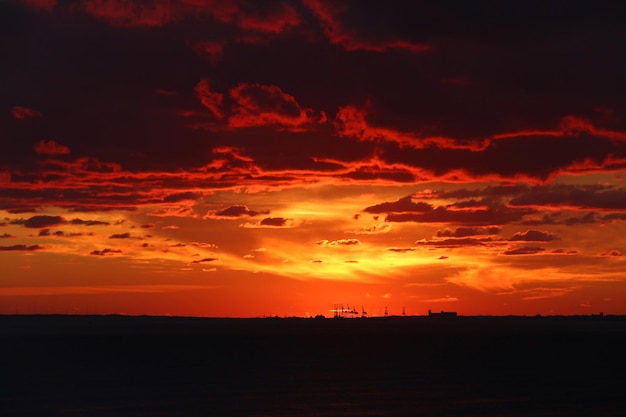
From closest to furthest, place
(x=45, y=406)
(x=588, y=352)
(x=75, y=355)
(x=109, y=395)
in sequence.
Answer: (x=45, y=406) → (x=109, y=395) → (x=75, y=355) → (x=588, y=352)

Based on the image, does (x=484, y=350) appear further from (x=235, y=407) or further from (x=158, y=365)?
(x=235, y=407)

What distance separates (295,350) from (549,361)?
3888 centimetres

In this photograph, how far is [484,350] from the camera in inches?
5157

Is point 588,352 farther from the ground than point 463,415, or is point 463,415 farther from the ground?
point 588,352

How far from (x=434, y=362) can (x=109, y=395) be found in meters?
46.2

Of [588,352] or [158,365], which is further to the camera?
[588,352]

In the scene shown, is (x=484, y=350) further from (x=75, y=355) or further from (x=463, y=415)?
(x=463, y=415)

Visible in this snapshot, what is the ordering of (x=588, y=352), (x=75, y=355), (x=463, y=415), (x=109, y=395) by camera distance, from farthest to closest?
(x=588, y=352)
(x=75, y=355)
(x=109, y=395)
(x=463, y=415)

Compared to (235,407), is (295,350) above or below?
above

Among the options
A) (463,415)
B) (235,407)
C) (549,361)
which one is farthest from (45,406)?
(549,361)

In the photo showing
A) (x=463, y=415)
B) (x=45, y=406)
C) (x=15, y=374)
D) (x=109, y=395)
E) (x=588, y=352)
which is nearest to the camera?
(x=463, y=415)

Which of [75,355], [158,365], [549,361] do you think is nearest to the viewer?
[158,365]

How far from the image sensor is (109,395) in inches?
2746

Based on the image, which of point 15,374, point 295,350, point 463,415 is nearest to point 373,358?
point 295,350
